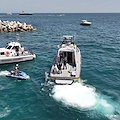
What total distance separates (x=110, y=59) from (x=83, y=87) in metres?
13.8

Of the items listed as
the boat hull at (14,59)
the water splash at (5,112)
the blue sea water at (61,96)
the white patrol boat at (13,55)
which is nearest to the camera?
the water splash at (5,112)

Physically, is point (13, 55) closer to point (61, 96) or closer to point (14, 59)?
point (14, 59)

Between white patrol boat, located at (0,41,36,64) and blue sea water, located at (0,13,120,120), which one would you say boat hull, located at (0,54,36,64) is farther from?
blue sea water, located at (0,13,120,120)

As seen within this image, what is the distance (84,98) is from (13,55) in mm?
16187

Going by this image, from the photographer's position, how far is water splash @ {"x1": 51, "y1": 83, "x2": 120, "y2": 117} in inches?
628

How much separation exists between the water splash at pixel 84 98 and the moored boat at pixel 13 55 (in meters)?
11.6

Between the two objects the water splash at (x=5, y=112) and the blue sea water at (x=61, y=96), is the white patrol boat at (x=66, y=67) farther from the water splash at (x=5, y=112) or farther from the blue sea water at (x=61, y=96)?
the water splash at (x=5, y=112)

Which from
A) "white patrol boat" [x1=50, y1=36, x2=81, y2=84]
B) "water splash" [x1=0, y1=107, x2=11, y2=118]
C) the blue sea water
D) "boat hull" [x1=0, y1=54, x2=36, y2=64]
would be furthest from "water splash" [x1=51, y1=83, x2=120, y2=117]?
"boat hull" [x1=0, y1=54, x2=36, y2=64]

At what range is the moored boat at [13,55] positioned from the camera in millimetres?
27609

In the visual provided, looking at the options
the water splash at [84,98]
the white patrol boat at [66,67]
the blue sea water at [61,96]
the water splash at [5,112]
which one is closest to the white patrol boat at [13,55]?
the blue sea water at [61,96]

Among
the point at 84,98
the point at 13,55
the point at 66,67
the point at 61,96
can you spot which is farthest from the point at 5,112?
the point at 13,55

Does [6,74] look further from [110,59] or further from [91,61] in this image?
[110,59]

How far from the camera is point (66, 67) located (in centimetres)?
2189

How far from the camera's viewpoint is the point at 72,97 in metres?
17.5
